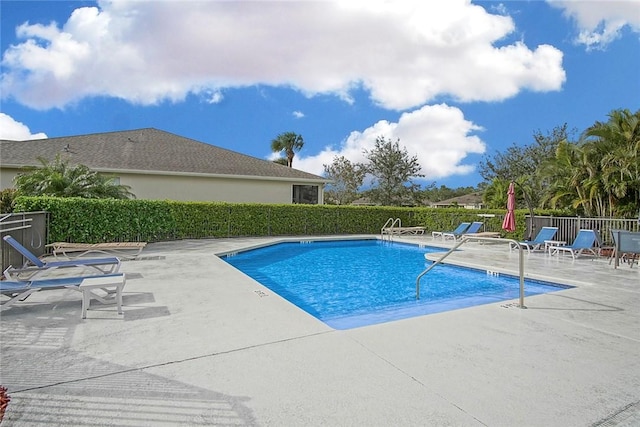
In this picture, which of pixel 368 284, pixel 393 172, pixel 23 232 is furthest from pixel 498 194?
pixel 23 232

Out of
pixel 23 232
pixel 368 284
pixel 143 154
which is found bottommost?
pixel 368 284

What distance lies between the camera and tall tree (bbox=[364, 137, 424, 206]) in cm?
3428

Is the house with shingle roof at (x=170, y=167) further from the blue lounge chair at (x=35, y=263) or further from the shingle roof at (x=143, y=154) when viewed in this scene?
the blue lounge chair at (x=35, y=263)

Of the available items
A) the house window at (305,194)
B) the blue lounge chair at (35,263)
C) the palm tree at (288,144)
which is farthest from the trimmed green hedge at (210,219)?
the palm tree at (288,144)

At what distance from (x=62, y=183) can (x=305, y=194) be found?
1247 centimetres

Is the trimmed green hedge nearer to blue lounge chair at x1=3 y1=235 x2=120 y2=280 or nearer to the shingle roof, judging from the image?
the shingle roof

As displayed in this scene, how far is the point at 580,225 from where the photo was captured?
14.1 metres

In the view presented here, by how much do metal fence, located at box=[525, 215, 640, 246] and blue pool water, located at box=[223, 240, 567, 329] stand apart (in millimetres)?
4704

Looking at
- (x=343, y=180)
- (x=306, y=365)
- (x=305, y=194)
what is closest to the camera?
(x=306, y=365)

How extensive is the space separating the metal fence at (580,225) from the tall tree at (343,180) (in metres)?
26.2

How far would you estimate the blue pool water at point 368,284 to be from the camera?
6938 mm

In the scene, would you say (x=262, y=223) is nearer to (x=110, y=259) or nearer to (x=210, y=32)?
(x=210, y=32)

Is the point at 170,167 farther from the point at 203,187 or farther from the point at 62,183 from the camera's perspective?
the point at 62,183

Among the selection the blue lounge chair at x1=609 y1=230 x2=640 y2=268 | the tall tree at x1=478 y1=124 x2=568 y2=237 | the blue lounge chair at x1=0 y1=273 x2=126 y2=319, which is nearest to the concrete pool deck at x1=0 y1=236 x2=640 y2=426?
the blue lounge chair at x1=0 y1=273 x2=126 y2=319
